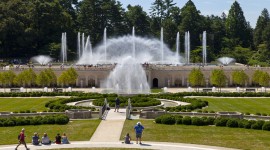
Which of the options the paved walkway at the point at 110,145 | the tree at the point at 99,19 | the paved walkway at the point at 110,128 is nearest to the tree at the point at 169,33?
the tree at the point at 99,19

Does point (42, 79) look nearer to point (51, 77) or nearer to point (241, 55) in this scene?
point (51, 77)

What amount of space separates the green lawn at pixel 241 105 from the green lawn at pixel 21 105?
19.6 meters

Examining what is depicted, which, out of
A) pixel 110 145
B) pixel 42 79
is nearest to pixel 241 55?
pixel 42 79

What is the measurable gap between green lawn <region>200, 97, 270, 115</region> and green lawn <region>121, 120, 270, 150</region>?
1334 cm

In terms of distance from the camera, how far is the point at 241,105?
2160 inches

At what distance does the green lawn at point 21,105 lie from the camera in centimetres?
5189

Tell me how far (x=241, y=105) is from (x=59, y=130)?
87.3 ft

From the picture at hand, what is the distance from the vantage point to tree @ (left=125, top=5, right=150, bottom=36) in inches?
5576

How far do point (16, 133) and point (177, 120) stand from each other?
13150 mm

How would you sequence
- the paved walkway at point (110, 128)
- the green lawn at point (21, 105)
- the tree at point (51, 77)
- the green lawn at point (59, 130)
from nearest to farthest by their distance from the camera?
the paved walkway at point (110, 128)
the green lawn at point (59, 130)
the green lawn at point (21, 105)
the tree at point (51, 77)

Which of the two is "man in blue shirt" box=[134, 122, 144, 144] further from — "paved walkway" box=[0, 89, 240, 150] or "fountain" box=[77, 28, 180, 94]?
"fountain" box=[77, 28, 180, 94]

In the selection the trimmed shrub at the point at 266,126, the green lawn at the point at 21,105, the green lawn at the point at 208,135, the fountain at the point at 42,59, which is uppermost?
the fountain at the point at 42,59

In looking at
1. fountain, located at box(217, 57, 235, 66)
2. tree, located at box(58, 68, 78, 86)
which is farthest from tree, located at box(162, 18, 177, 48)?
tree, located at box(58, 68, 78, 86)

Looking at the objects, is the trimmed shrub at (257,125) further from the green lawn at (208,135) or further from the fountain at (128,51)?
the fountain at (128,51)
